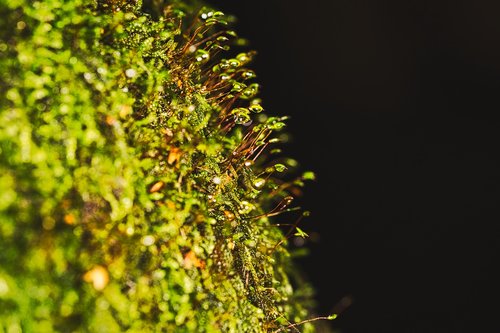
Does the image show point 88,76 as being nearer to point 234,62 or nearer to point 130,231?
point 130,231

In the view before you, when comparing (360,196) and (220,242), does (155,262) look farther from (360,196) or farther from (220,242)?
(360,196)

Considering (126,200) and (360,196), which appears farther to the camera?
(360,196)

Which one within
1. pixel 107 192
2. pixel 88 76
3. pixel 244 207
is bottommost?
pixel 244 207

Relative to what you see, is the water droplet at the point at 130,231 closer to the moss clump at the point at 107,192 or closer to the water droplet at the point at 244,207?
the moss clump at the point at 107,192

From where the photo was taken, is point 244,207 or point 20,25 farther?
point 244,207

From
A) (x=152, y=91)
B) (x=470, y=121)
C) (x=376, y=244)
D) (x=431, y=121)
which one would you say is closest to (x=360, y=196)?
(x=376, y=244)

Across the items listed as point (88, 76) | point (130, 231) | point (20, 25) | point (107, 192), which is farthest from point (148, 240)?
point (20, 25)

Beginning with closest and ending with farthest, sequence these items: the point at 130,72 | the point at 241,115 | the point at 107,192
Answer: the point at 107,192, the point at 130,72, the point at 241,115

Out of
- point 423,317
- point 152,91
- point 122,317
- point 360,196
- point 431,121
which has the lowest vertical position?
point 423,317
